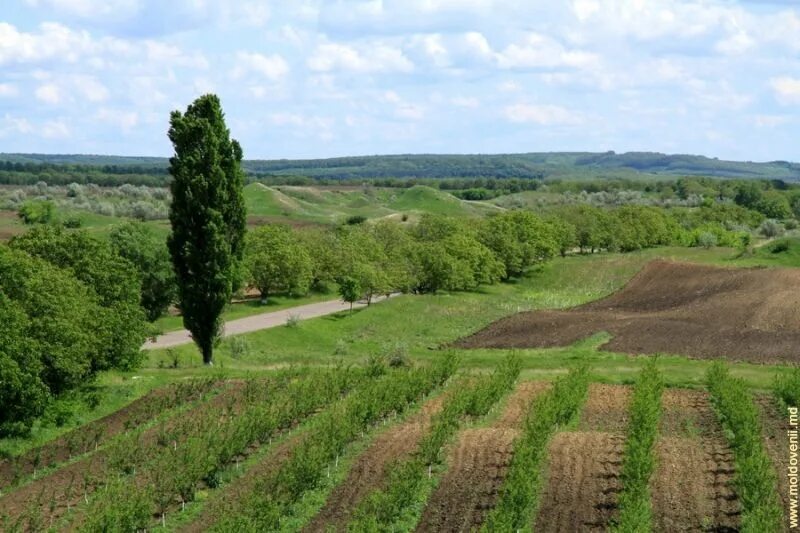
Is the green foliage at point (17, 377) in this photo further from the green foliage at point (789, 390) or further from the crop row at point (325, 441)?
the green foliage at point (789, 390)

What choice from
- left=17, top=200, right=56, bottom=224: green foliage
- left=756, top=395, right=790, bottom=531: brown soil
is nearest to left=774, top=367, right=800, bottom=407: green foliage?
left=756, top=395, right=790, bottom=531: brown soil

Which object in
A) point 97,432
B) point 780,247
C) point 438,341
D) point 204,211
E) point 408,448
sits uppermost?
point 204,211

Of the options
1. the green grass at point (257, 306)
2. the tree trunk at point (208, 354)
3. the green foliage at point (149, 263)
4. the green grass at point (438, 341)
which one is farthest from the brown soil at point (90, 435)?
the green grass at point (257, 306)

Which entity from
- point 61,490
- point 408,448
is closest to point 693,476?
point 408,448

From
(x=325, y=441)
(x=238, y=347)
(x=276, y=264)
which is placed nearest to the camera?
(x=325, y=441)

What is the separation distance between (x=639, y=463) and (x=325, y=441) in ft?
28.6

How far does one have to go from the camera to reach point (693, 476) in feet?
86.8

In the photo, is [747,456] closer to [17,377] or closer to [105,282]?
[17,377]

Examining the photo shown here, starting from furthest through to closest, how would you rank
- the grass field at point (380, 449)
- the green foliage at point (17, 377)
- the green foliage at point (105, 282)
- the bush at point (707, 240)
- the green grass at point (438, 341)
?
1. the bush at point (707, 240)
2. the green grass at point (438, 341)
3. the green foliage at point (105, 282)
4. the green foliage at point (17, 377)
5. the grass field at point (380, 449)

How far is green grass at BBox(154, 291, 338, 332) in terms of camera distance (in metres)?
67.6

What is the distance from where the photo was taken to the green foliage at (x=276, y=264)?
78.7 metres

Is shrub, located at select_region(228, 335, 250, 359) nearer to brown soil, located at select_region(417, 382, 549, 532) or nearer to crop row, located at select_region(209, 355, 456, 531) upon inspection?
crop row, located at select_region(209, 355, 456, 531)

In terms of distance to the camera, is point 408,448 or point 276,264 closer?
point 408,448

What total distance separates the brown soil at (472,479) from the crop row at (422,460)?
0.56 meters
